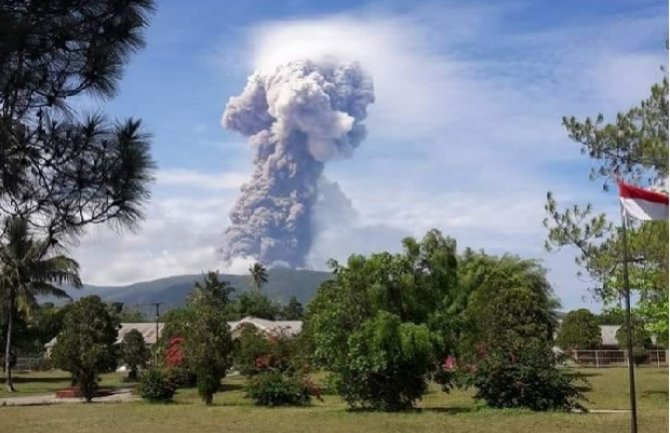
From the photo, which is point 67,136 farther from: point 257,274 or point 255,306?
point 257,274

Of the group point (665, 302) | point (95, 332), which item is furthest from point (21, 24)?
point (95, 332)

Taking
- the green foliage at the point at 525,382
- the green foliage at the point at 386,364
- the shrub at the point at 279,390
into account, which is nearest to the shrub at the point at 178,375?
the shrub at the point at 279,390

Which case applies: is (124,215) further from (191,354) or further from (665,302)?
(191,354)

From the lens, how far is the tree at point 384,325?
830 inches

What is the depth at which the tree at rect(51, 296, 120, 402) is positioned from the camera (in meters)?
30.2

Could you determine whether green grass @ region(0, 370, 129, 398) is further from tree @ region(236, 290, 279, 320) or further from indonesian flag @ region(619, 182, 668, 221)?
indonesian flag @ region(619, 182, 668, 221)

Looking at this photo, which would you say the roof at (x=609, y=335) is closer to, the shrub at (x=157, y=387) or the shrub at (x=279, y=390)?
the shrub at (x=279, y=390)

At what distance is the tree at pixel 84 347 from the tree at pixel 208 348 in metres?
4.90

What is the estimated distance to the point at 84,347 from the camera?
30266mm

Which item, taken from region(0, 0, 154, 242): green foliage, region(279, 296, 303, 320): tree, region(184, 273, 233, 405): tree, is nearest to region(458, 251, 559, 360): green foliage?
region(184, 273, 233, 405): tree

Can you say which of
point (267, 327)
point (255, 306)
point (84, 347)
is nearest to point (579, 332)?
point (267, 327)

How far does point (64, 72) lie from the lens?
27.6 ft

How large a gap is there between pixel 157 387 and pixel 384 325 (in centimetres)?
948

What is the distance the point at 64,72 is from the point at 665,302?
17.6 m
